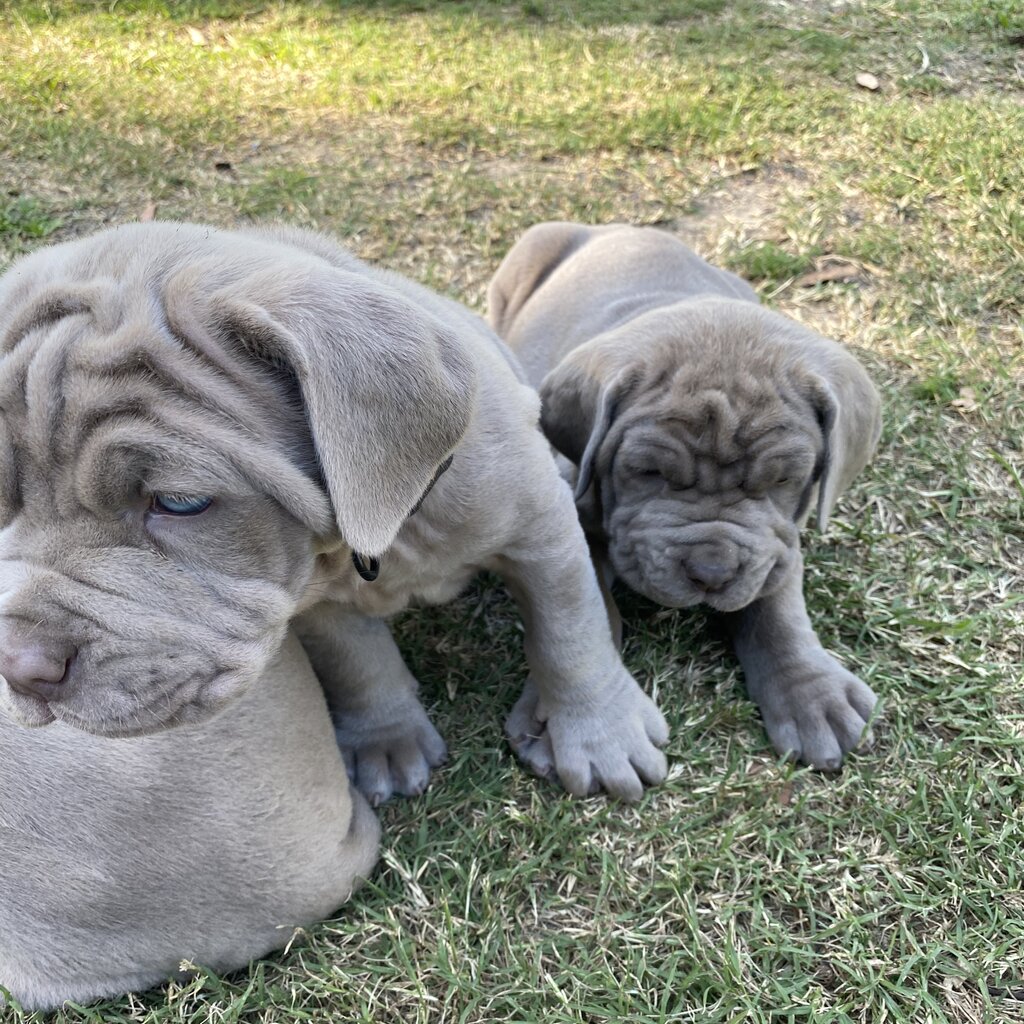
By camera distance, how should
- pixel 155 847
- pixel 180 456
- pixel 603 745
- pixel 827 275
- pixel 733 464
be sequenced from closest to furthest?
1. pixel 180 456
2. pixel 155 847
3. pixel 603 745
4. pixel 733 464
5. pixel 827 275

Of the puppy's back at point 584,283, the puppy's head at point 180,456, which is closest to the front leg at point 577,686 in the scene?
the puppy's head at point 180,456

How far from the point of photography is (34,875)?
2.49 metres

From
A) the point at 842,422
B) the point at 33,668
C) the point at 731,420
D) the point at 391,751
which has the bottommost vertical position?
the point at 391,751

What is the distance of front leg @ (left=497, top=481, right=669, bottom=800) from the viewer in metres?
3.27

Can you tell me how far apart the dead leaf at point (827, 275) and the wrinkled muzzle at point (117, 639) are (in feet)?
13.4

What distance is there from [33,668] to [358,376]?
940 mm

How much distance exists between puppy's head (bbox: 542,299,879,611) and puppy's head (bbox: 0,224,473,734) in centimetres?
134

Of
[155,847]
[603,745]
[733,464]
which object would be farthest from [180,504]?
[733,464]

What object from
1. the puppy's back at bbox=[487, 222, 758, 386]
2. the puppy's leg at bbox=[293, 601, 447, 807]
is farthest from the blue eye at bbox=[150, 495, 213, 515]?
the puppy's back at bbox=[487, 222, 758, 386]

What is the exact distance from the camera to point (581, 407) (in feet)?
12.2

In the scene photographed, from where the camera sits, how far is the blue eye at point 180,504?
2207mm

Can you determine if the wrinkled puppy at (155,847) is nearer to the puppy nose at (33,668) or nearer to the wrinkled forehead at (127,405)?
the puppy nose at (33,668)

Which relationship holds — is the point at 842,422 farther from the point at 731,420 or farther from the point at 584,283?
the point at 584,283

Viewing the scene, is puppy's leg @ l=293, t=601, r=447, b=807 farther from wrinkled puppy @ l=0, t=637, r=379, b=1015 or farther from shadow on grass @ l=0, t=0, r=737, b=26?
shadow on grass @ l=0, t=0, r=737, b=26
